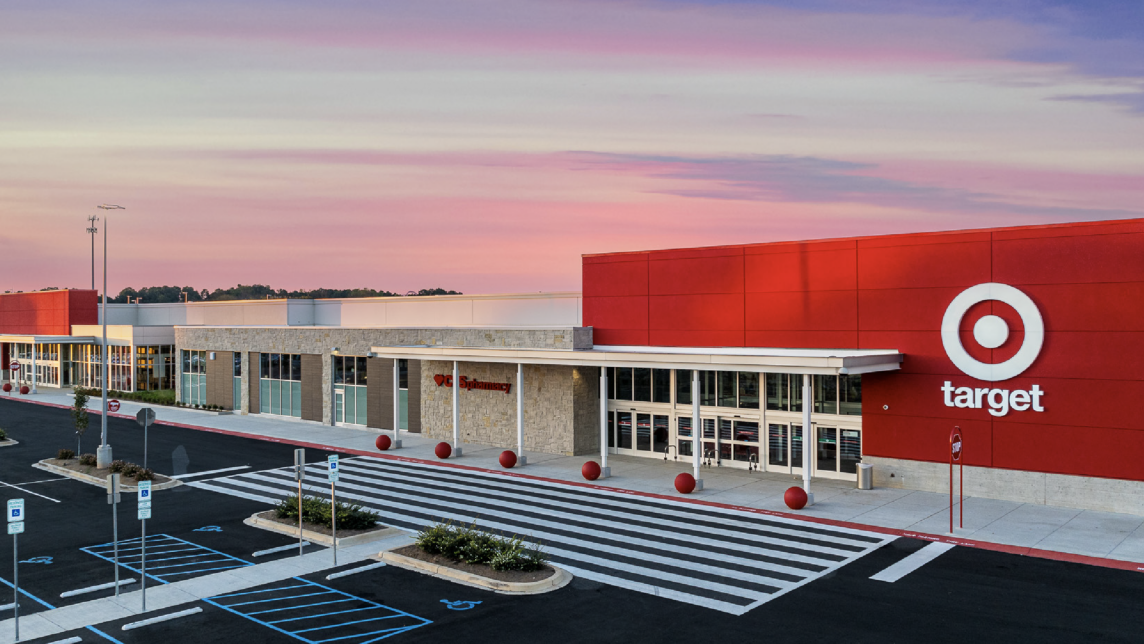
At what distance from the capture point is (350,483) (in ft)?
96.9

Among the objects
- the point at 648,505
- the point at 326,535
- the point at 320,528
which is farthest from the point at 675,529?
the point at 320,528

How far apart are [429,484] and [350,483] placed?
108 inches

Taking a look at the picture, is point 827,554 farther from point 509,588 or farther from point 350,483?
point 350,483

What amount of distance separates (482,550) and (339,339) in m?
28.1

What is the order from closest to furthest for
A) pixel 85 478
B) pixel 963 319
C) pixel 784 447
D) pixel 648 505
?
1. pixel 648 505
2. pixel 963 319
3. pixel 784 447
4. pixel 85 478

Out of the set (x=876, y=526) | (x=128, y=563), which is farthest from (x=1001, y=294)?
(x=128, y=563)

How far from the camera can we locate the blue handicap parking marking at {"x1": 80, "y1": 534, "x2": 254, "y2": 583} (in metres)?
19.0

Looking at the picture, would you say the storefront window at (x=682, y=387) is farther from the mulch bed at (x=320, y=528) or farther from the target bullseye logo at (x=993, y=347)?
the mulch bed at (x=320, y=528)

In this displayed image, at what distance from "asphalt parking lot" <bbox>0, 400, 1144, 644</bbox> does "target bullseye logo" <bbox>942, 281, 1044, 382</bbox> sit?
7269 mm

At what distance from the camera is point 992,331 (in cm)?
2569

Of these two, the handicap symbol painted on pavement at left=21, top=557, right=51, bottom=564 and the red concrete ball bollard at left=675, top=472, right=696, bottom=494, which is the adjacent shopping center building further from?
the handicap symbol painted on pavement at left=21, top=557, right=51, bottom=564

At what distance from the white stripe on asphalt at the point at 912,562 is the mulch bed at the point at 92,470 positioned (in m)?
22.9

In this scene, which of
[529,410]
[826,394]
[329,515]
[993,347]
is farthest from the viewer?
[529,410]

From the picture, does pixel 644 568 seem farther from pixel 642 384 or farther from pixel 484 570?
pixel 642 384
